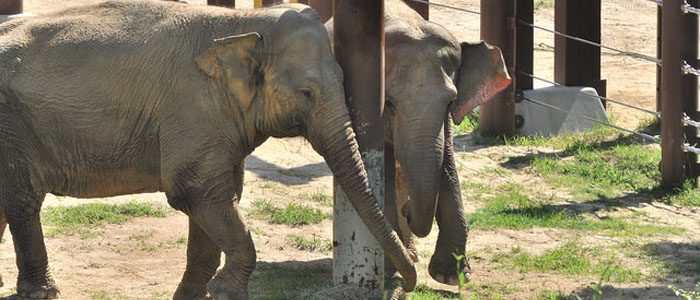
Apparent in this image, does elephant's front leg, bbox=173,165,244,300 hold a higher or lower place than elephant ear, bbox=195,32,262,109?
lower

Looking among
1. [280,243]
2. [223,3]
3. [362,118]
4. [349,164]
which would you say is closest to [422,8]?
[223,3]

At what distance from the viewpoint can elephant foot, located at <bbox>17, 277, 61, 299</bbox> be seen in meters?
8.66

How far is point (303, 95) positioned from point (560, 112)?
18.6ft

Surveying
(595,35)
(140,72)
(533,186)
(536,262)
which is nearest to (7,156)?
(140,72)

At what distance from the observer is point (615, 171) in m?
12.2

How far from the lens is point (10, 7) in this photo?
15.0m

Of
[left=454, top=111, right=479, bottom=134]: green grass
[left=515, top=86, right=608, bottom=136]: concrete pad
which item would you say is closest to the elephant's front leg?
[left=454, top=111, right=479, bottom=134]: green grass

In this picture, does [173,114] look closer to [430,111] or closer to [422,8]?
[430,111]

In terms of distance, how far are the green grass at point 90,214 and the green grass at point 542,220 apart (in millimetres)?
1996

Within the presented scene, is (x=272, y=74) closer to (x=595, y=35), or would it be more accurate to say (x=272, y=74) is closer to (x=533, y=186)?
(x=533, y=186)

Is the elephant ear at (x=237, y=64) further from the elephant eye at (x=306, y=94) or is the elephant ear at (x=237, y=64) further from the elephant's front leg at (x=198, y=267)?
the elephant's front leg at (x=198, y=267)

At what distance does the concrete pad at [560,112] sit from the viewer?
13.4m

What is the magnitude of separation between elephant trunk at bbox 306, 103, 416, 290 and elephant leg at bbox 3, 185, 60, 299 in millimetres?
1543

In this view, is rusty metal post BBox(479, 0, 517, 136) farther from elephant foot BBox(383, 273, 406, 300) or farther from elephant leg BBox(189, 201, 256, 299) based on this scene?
elephant leg BBox(189, 201, 256, 299)
